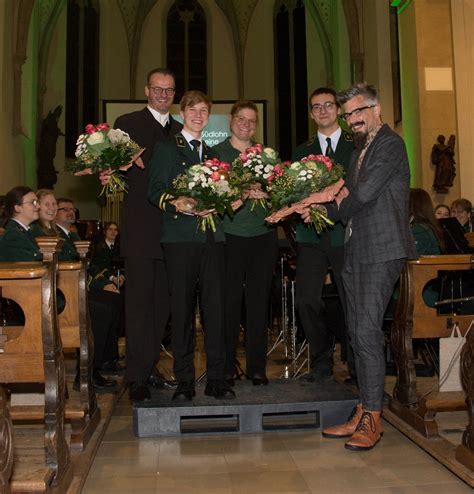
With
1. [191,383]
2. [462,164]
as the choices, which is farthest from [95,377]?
[462,164]

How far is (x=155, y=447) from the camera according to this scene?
133 inches

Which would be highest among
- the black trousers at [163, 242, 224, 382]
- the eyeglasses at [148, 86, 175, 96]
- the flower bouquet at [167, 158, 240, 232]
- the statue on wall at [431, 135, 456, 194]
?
the statue on wall at [431, 135, 456, 194]

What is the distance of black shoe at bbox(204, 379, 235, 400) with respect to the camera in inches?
146

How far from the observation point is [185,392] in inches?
147

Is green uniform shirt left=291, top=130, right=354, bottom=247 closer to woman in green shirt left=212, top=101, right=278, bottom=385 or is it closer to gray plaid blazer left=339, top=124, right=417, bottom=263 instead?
woman in green shirt left=212, top=101, right=278, bottom=385

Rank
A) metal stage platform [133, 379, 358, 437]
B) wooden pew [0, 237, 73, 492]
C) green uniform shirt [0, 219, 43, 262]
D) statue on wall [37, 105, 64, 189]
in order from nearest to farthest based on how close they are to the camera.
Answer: wooden pew [0, 237, 73, 492] → metal stage platform [133, 379, 358, 437] → green uniform shirt [0, 219, 43, 262] → statue on wall [37, 105, 64, 189]

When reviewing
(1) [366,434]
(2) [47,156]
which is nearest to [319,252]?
(1) [366,434]

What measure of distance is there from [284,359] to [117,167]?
10.1ft

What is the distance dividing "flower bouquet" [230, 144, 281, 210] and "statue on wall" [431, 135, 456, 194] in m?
6.84

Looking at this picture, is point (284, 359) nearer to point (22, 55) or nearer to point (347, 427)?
point (347, 427)

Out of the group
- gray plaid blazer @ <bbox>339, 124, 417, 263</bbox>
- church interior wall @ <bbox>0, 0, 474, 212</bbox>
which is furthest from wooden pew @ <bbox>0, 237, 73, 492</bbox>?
church interior wall @ <bbox>0, 0, 474, 212</bbox>

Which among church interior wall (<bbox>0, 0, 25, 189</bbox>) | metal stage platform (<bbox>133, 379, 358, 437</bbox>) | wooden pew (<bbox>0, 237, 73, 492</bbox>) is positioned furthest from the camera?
church interior wall (<bbox>0, 0, 25, 189</bbox>)

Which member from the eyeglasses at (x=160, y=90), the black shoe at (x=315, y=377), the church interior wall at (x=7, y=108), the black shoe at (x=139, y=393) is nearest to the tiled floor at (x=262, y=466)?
the black shoe at (x=139, y=393)

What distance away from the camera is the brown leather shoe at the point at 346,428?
11.2ft
